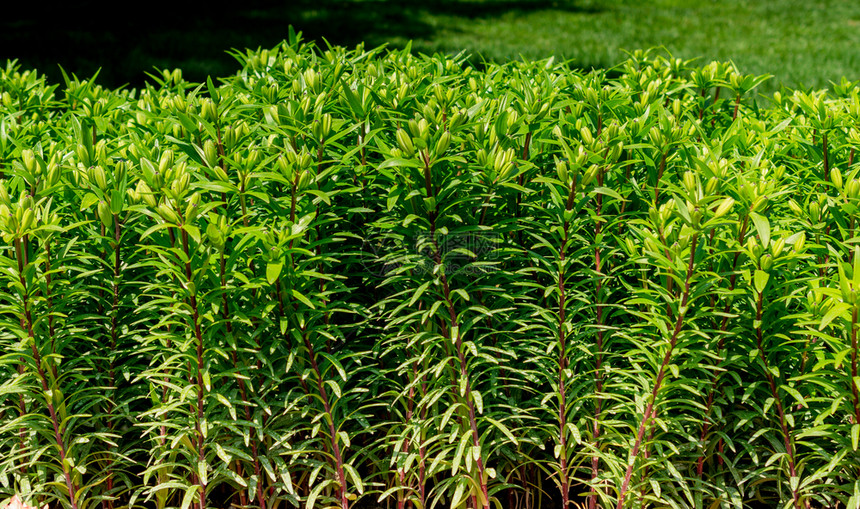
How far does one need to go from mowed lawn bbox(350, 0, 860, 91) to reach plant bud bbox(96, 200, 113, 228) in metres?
8.02

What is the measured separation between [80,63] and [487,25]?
7.56 m

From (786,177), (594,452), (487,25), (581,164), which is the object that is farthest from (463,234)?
(487,25)

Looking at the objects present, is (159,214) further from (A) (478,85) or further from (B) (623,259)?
(A) (478,85)

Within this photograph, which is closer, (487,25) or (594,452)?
(594,452)

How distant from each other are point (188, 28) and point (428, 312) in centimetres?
1243

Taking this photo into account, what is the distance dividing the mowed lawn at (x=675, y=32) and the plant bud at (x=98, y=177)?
26.1 feet

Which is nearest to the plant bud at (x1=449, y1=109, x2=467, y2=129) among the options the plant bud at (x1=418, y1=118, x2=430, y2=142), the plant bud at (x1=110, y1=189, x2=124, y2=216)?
the plant bud at (x1=418, y1=118, x2=430, y2=142)

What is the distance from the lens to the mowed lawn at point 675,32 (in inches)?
427

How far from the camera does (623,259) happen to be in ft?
8.93

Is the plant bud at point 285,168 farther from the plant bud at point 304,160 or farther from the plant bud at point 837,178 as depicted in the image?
the plant bud at point 837,178

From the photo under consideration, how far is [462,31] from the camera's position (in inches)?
535

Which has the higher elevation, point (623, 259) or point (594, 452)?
point (623, 259)

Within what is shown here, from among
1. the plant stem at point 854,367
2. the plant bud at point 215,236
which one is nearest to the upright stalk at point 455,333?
the plant bud at point 215,236

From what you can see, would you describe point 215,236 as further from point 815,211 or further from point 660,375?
point 815,211
